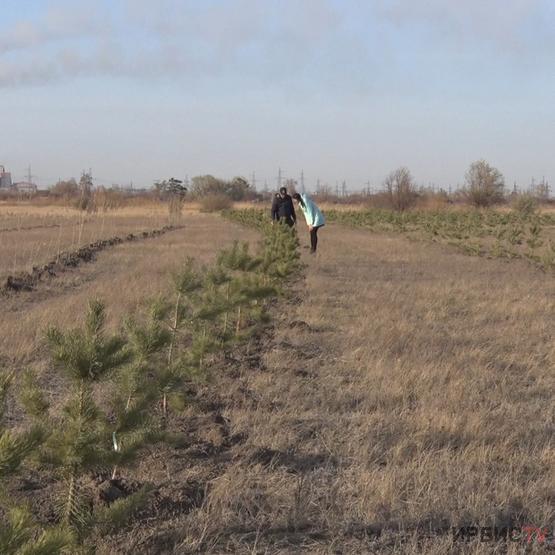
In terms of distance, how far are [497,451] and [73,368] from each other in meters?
2.71

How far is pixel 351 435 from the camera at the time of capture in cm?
427

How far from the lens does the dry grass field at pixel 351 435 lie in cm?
309

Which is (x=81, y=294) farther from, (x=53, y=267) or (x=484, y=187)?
(x=484, y=187)

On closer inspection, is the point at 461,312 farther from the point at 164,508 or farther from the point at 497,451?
the point at 164,508

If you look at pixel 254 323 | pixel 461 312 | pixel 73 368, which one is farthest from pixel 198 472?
pixel 461 312

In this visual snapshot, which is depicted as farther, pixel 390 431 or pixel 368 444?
→ pixel 390 431

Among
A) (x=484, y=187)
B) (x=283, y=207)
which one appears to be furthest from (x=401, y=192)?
(x=283, y=207)

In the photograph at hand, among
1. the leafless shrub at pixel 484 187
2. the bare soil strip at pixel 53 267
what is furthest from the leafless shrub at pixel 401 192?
the bare soil strip at pixel 53 267

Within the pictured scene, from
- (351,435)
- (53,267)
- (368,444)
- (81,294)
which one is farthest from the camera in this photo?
(53,267)

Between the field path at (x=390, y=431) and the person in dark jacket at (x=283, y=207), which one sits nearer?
the field path at (x=390, y=431)

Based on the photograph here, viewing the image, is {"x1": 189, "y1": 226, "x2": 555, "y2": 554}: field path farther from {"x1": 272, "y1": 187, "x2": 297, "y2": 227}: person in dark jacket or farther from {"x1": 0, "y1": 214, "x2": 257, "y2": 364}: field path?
{"x1": 272, "y1": 187, "x2": 297, "y2": 227}: person in dark jacket

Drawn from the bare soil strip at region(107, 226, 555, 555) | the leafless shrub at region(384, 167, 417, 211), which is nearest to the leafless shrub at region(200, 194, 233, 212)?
the leafless shrub at region(384, 167, 417, 211)

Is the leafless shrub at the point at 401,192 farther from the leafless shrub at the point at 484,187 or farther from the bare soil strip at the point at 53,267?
the bare soil strip at the point at 53,267

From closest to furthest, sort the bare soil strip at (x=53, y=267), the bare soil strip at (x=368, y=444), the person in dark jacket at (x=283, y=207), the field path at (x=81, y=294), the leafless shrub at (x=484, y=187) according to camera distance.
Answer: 1. the bare soil strip at (x=368, y=444)
2. the field path at (x=81, y=294)
3. the bare soil strip at (x=53, y=267)
4. the person in dark jacket at (x=283, y=207)
5. the leafless shrub at (x=484, y=187)
